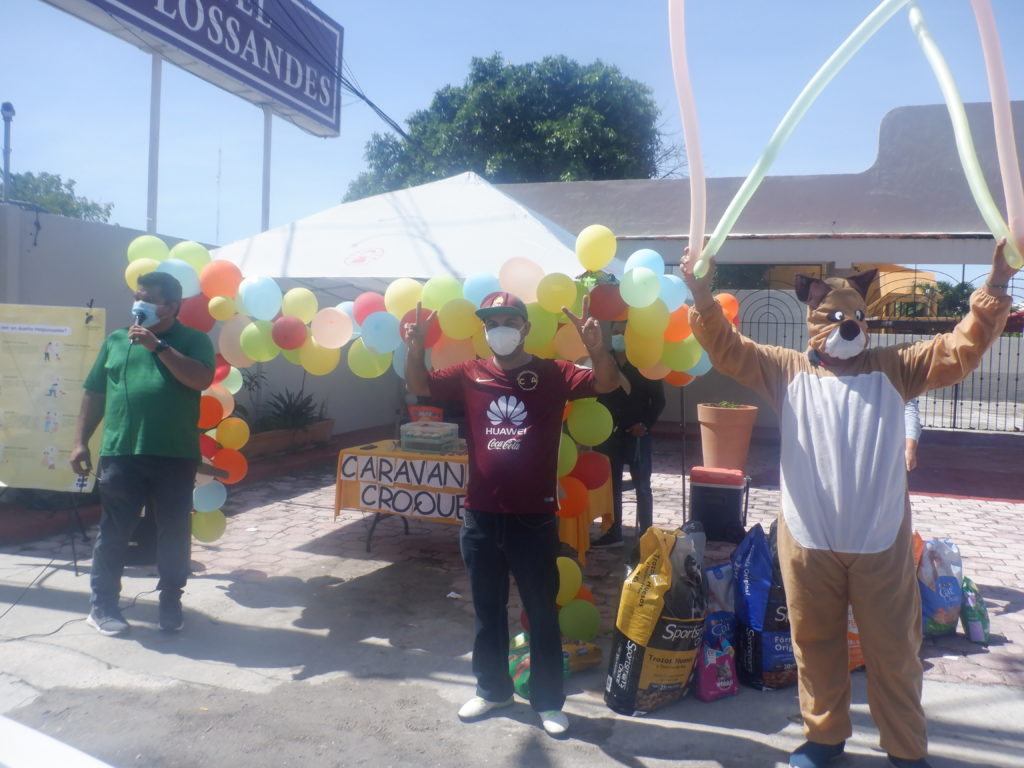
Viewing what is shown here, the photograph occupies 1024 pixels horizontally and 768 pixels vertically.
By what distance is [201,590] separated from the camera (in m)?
5.21

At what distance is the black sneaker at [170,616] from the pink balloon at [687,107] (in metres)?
3.45

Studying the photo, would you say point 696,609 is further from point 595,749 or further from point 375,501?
point 375,501

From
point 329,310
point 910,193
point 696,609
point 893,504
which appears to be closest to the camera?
point 893,504

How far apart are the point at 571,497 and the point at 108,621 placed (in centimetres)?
265

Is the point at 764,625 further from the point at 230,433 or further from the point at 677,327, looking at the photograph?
the point at 230,433

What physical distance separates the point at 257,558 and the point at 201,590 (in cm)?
82

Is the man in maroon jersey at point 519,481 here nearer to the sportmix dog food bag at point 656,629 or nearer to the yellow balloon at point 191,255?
the sportmix dog food bag at point 656,629

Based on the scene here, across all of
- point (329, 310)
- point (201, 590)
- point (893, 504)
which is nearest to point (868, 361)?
point (893, 504)

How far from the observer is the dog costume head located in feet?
10.00

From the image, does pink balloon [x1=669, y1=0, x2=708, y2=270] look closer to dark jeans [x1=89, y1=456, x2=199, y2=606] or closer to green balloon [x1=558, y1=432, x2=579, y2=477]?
green balloon [x1=558, y1=432, x2=579, y2=477]

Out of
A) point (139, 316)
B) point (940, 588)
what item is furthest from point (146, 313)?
point (940, 588)

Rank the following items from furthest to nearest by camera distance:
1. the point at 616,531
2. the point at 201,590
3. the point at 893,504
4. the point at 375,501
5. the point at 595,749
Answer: the point at 616,531 → the point at 375,501 → the point at 201,590 → the point at 595,749 → the point at 893,504

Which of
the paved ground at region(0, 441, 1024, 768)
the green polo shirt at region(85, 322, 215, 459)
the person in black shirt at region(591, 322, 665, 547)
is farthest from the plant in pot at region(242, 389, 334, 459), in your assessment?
the green polo shirt at region(85, 322, 215, 459)

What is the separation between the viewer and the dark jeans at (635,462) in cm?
627
